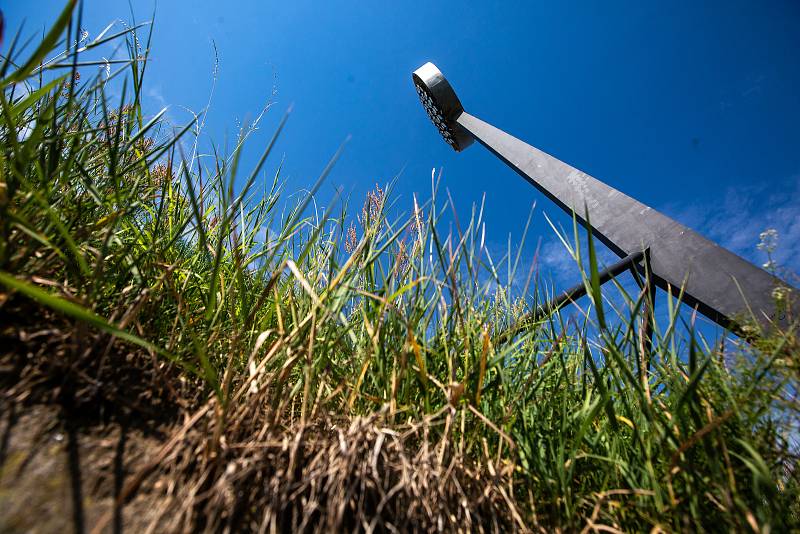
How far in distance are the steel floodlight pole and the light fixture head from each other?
56cm

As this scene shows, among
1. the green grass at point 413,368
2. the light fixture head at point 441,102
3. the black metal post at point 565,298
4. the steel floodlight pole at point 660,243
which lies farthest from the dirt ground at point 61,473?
the light fixture head at point 441,102

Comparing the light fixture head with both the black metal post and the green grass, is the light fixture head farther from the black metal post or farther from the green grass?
the green grass

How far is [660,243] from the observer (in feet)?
6.31

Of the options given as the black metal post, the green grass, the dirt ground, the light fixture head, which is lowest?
the dirt ground

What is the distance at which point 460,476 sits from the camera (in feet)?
2.27

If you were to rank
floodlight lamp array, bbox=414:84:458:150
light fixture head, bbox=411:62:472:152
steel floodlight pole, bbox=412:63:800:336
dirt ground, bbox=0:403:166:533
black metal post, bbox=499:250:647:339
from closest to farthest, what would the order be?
dirt ground, bbox=0:403:166:533, black metal post, bbox=499:250:647:339, steel floodlight pole, bbox=412:63:800:336, light fixture head, bbox=411:62:472:152, floodlight lamp array, bbox=414:84:458:150

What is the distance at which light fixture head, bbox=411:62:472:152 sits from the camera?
11.6ft

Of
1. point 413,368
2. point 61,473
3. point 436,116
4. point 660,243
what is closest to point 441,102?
point 436,116

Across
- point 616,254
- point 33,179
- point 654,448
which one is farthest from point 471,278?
point 616,254

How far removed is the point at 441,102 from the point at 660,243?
2320 mm

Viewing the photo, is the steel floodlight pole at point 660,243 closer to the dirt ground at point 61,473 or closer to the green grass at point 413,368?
the green grass at point 413,368

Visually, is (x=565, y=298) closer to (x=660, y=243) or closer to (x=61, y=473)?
(x=660, y=243)

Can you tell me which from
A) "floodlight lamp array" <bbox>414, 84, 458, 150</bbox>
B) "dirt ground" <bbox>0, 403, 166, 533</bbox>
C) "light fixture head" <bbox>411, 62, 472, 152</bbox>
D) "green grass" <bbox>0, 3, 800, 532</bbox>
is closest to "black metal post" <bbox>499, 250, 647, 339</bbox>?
"green grass" <bbox>0, 3, 800, 532</bbox>

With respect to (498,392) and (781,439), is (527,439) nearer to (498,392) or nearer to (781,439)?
(498,392)
